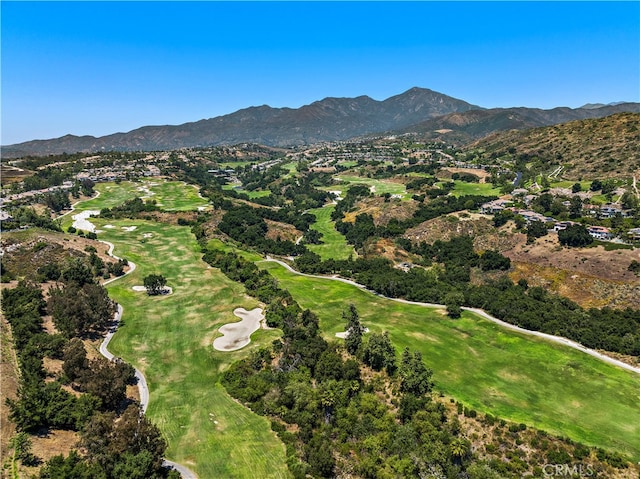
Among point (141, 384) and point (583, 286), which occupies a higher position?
point (141, 384)

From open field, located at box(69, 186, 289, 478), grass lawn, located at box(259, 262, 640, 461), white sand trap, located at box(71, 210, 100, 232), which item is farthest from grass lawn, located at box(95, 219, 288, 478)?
white sand trap, located at box(71, 210, 100, 232)

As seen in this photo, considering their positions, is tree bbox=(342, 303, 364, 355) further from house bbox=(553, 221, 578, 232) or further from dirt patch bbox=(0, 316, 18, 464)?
house bbox=(553, 221, 578, 232)

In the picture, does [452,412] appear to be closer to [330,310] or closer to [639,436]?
[639,436]

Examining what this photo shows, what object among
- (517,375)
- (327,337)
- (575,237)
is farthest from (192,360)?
(575,237)

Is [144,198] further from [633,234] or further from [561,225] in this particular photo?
[633,234]

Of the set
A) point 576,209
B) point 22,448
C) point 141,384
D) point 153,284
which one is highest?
point 576,209

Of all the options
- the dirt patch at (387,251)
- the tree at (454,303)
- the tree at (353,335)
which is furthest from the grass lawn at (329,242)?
the tree at (353,335)

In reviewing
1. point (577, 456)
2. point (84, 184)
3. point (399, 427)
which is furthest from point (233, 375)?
point (84, 184)
